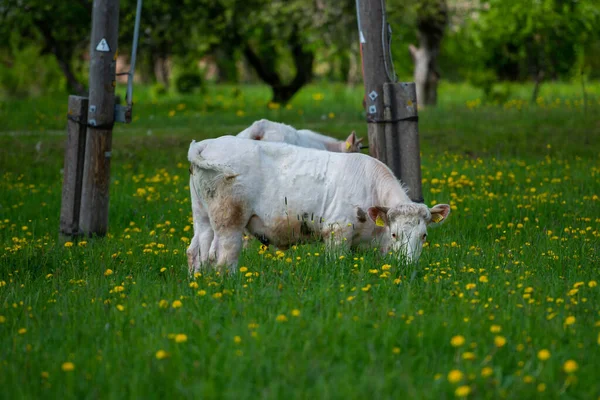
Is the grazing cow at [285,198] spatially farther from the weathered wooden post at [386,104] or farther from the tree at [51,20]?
the tree at [51,20]

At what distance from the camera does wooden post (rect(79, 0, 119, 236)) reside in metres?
9.33

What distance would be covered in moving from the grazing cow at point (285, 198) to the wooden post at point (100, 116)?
7.16 feet

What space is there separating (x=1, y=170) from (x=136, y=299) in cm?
925

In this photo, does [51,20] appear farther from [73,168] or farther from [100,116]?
[100,116]

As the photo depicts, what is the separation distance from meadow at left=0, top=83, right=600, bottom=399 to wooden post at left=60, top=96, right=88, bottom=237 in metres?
0.35

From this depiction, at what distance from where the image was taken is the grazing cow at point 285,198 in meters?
7.40

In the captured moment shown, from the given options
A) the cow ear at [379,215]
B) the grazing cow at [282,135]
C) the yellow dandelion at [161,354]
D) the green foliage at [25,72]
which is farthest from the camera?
the green foliage at [25,72]

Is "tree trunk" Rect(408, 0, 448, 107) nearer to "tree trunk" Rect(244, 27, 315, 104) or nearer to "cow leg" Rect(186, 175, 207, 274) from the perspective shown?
"tree trunk" Rect(244, 27, 315, 104)

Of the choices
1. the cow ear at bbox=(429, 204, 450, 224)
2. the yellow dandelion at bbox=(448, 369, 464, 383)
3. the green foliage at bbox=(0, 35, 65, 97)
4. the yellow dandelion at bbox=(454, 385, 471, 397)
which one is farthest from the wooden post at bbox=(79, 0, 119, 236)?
the green foliage at bbox=(0, 35, 65, 97)

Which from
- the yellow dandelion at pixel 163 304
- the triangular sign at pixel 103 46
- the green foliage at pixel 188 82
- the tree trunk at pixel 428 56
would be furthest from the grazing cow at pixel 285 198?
the green foliage at pixel 188 82

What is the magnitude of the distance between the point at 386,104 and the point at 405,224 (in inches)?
80.1

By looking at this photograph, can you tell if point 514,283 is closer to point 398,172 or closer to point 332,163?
point 332,163

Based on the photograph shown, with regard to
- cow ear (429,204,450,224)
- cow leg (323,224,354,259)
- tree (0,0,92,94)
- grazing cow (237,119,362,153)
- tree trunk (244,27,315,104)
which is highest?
tree (0,0,92,94)

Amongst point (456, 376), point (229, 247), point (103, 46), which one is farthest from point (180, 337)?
point (103, 46)
